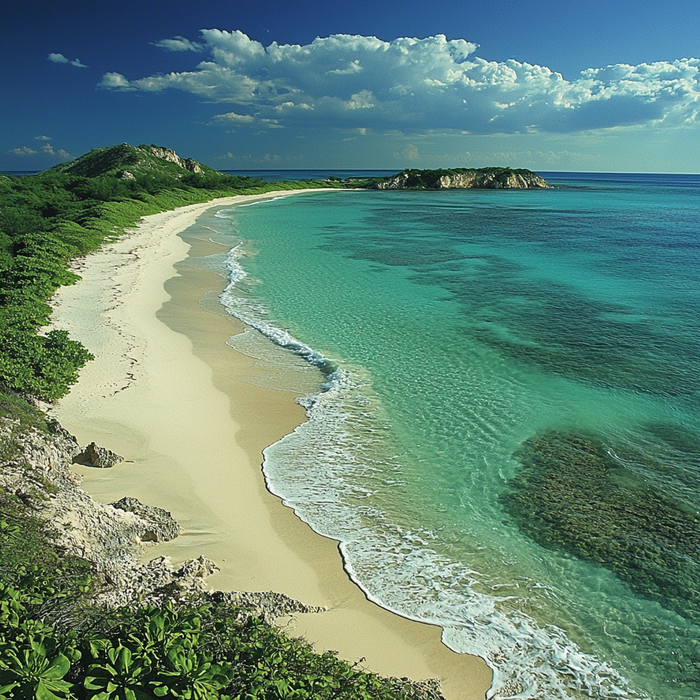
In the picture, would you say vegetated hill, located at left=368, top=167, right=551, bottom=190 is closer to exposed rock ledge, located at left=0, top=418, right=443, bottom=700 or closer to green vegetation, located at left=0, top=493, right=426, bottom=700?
exposed rock ledge, located at left=0, top=418, right=443, bottom=700

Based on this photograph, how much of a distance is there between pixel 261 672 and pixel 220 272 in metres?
25.4

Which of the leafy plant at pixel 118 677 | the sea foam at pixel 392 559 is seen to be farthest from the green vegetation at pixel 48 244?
the leafy plant at pixel 118 677

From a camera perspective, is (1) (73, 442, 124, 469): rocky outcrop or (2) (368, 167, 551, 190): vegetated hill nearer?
(1) (73, 442, 124, 469): rocky outcrop

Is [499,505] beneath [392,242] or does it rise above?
beneath

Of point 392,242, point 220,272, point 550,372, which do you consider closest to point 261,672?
point 550,372

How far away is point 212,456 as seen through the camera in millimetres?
10188

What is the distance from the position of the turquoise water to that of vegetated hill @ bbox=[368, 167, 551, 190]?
11778 centimetres

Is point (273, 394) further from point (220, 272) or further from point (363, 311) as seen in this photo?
point (220, 272)

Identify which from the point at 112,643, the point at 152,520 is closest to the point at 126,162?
the point at 152,520

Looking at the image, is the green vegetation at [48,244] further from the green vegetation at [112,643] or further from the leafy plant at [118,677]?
the leafy plant at [118,677]

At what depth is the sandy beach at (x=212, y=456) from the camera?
6344mm

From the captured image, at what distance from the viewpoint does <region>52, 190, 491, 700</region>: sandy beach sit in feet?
20.8

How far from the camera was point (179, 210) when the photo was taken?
60.9 metres

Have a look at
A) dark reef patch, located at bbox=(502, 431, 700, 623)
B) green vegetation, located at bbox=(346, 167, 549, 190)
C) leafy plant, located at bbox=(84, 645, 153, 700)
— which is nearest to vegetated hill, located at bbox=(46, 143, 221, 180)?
green vegetation, located at bbox=(346, 167, 549, 190)
